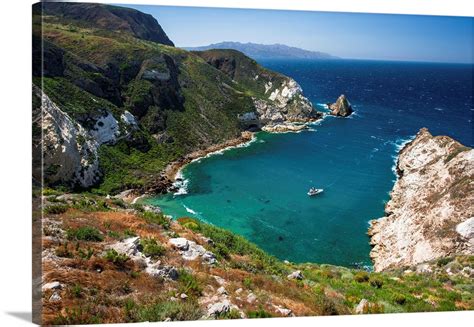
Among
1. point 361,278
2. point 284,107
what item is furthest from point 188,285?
point 284,107

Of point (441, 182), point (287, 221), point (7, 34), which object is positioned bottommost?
point (287, 221)

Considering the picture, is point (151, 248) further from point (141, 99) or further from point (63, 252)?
point (141, 99)

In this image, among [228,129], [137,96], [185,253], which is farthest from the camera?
[228,129]

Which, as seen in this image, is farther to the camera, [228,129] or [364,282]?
[228,129]

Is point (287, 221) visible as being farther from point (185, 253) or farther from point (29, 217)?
point (29, 217)

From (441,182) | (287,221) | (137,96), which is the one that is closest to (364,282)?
(441,182)

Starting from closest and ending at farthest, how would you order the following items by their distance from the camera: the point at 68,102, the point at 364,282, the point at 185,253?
the point at 185,253 < the point at 364,282 < the point at 68,102
